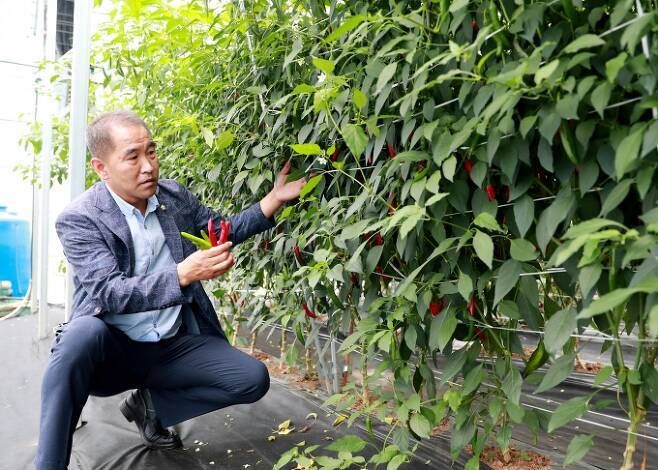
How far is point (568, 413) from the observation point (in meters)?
1.04

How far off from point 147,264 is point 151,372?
0.37m

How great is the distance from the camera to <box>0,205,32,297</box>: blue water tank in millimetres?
6992

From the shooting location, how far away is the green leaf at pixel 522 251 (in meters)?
1.06

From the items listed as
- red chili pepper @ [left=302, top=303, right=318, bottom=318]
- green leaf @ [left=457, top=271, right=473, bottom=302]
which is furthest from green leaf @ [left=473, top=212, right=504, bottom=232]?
red chili pepper @ [left=302, top=303, right=318, bottom=318]

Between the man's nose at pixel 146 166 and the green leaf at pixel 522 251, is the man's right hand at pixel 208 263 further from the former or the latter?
the green leaf at pixel 522 251

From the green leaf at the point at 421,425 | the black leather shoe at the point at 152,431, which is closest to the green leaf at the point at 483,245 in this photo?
the green leaf at the point at 421,425

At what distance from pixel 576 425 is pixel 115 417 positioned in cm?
178

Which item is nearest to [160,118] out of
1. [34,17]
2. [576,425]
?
[576,425]

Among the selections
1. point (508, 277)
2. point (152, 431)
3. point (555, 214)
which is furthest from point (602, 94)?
point (152, 431)

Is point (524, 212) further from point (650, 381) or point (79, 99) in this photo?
point (79, 99)

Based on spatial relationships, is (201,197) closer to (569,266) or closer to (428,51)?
(428,51)

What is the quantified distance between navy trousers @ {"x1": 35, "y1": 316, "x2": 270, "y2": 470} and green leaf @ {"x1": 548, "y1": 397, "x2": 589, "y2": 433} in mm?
1203

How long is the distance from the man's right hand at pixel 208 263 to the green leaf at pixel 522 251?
2.91 ft

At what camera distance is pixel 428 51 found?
1.24 meters
